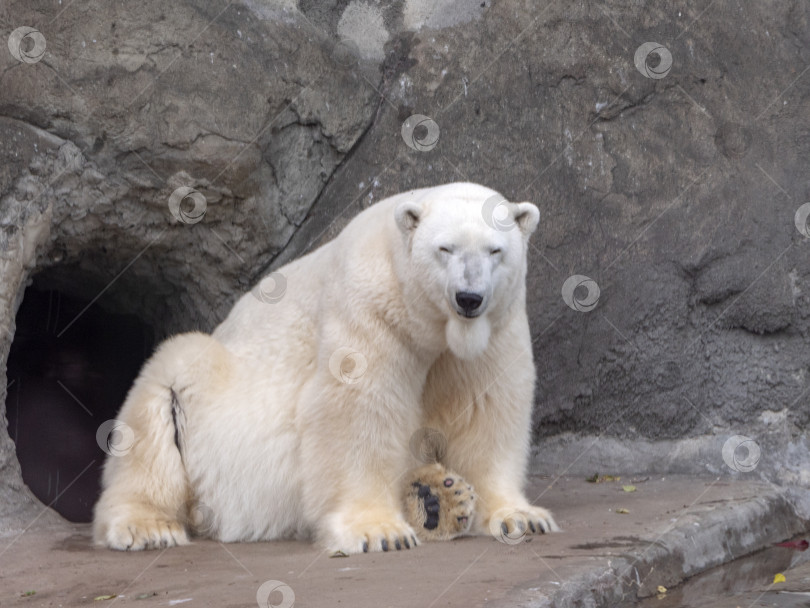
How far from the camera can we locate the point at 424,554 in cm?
375

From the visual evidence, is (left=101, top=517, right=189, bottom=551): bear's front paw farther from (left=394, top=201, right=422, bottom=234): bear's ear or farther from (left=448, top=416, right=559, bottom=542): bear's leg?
(left=394, top=201, right=422, bottom=234): bear's ear

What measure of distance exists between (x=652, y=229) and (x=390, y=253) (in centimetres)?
205

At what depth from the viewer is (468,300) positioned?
143 inches

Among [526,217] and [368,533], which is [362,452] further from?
[526,217]

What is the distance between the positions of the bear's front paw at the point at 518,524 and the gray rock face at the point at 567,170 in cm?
156

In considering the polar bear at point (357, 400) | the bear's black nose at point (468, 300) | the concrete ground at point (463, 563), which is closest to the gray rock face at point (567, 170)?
the concrete ground at point (463, 563)

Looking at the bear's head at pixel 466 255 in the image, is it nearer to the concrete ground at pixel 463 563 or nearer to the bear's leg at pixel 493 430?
the bear's leg at pixel 493 430

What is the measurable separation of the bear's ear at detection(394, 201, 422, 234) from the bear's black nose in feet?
1.35

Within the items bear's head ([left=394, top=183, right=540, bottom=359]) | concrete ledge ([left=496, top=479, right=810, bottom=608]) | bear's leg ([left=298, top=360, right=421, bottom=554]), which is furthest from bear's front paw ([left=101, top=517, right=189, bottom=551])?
concrete ledge ([left=496, top=479, right=810, bottom=608])

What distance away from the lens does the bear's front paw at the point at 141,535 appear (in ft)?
13.8

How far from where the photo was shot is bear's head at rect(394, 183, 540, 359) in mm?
3684

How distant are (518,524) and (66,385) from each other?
4.56 m

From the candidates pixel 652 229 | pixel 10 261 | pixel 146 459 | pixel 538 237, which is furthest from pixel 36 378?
pixel 652 229

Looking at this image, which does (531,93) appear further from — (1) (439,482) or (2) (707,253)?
(1) (439,482)
